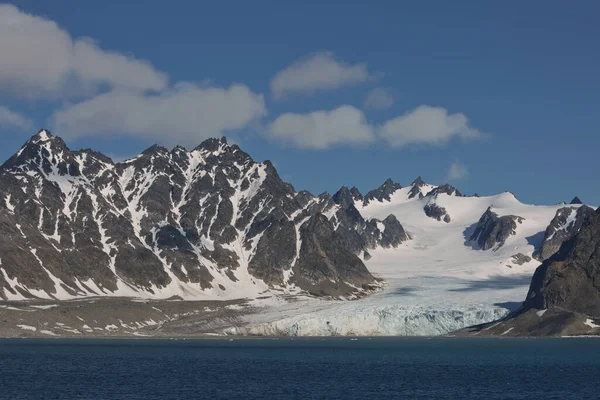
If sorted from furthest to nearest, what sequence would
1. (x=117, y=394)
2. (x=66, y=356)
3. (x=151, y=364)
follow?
(x=66, y=356) < (x=151, y=364) < (x=117, y=394)

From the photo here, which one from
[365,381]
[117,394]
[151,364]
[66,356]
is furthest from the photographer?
[66,356]

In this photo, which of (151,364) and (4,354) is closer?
(151,364)

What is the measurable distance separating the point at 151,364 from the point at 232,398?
56.9 meters

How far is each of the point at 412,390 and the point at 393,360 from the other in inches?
2535

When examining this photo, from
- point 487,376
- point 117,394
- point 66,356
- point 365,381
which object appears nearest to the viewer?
point 117,394

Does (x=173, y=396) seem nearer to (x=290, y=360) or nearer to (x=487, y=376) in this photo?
(x=487, y=376)

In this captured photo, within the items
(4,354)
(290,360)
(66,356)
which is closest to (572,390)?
(290,360)

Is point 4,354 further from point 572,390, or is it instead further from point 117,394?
point 572,390

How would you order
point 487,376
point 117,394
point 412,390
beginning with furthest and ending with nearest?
point 487,376, point 412,390, point 117,394

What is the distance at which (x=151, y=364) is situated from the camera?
172250 mm

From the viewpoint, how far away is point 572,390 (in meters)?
130

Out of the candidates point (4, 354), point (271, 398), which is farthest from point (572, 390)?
point (4, 354)

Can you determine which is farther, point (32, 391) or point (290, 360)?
point (290, 360)

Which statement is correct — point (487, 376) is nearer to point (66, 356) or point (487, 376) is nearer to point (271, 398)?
point (271, 398)
